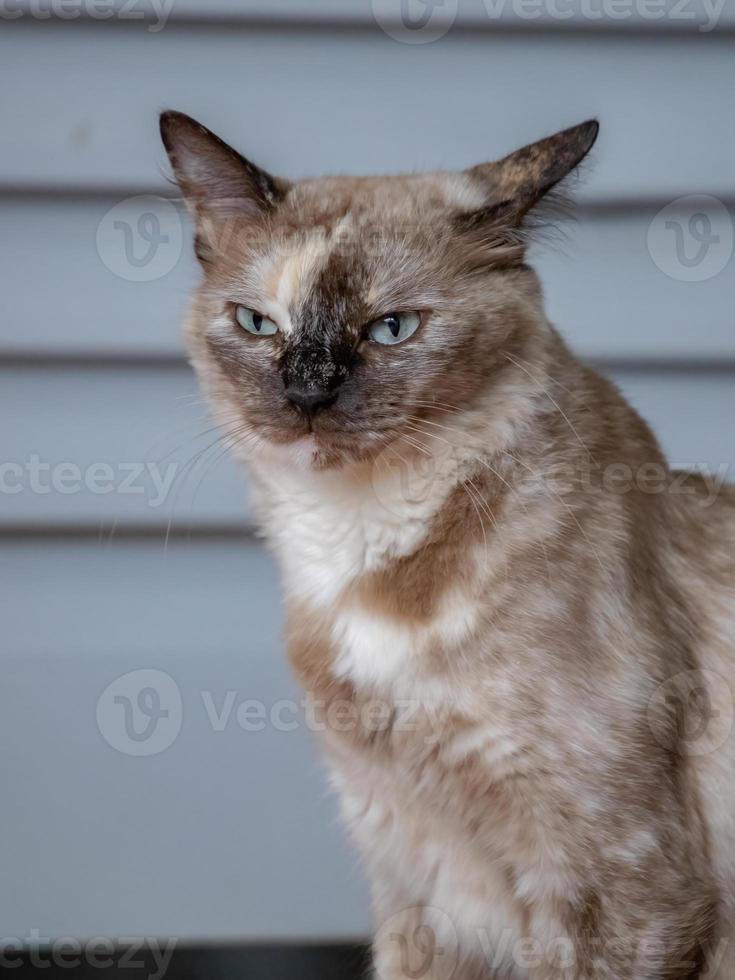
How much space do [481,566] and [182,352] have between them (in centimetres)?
90

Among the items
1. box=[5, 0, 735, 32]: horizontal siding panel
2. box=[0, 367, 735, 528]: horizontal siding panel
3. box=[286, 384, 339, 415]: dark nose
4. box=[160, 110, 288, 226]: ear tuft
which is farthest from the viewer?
box=[0, 367, 735, 528]: horizontal siding panel

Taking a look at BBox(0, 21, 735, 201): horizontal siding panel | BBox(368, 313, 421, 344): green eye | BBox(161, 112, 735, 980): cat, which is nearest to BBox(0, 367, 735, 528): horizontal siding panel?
BBox(0, 21, 735, 201): horizontal siding panel

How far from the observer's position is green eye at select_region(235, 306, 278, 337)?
1729 millimetres

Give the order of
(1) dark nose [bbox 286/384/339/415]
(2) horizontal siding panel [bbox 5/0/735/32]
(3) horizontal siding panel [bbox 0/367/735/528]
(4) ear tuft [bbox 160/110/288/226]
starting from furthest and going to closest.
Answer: (3) horizontal siding panel [bbox 0/367/735/528] → (2) horizontal siding panel [bbox 5/0/735/32] → (4) ear tuft [bbox 160/110/288/226] → (1) dark nose [bbox 286/384/339/415]

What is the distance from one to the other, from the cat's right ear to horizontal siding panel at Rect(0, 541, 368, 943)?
778mm

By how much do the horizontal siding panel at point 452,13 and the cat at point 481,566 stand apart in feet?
1.84

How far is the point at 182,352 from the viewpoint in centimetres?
233

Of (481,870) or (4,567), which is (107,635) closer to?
(4,567)

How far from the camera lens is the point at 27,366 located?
2.34 meters

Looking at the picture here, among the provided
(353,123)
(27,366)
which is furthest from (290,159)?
(27,366)

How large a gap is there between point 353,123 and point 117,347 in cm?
59

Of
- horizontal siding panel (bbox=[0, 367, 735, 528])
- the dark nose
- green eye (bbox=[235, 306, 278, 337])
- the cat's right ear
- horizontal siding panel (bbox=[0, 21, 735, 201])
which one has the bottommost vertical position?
Answer: horizontal siding panel (bbox=[0, 367, 735, 528])

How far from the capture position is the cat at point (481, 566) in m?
1.61

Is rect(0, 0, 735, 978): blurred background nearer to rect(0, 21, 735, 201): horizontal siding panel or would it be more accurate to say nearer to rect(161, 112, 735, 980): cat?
rect(0, 21, 735, 201): horizontal siding panel
